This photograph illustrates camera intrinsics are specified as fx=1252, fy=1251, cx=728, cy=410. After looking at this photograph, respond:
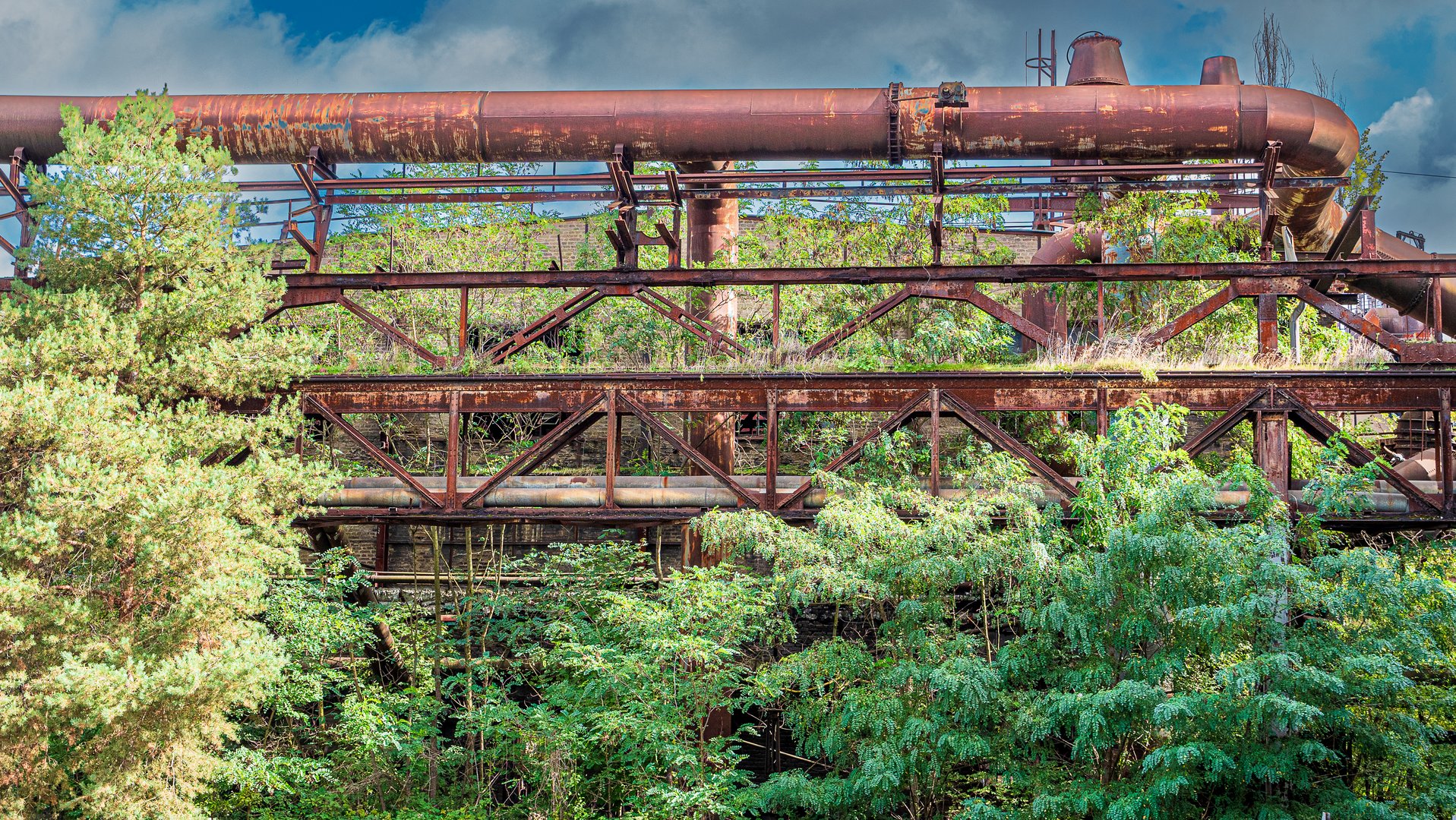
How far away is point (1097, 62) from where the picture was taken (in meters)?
18.2

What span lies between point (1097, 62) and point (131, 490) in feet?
47.1

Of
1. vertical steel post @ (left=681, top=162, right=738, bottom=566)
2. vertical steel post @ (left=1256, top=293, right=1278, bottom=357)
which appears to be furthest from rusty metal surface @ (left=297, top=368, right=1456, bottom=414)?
vertical steel post @ (left=681, top=162, right=738, bottom=566)

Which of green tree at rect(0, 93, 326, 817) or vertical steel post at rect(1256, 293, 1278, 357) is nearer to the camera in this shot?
green tree at rect(0, 93, 326, 817)

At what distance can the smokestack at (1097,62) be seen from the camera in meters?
18.1

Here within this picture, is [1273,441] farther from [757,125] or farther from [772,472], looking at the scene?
[757,125]

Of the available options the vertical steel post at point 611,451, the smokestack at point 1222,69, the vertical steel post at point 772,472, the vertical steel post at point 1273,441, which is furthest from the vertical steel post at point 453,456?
the smokestack at point 1222,69

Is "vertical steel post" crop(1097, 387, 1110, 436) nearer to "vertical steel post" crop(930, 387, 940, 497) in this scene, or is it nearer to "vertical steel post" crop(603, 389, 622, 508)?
Answer: "vertical steel post" crop(930, 387, 940, 497)

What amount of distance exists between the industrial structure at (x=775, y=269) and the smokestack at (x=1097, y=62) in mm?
3627

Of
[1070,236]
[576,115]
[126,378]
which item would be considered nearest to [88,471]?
[126,378]

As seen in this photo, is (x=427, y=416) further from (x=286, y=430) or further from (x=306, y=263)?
(x=286, y=430)

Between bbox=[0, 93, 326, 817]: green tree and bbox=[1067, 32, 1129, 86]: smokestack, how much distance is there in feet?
39.2

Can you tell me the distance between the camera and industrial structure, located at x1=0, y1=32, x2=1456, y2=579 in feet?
37.0

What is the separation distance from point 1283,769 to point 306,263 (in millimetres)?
11393

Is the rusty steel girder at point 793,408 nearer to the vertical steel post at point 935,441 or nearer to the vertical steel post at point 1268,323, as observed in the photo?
the vertical steel post at point 935,441
